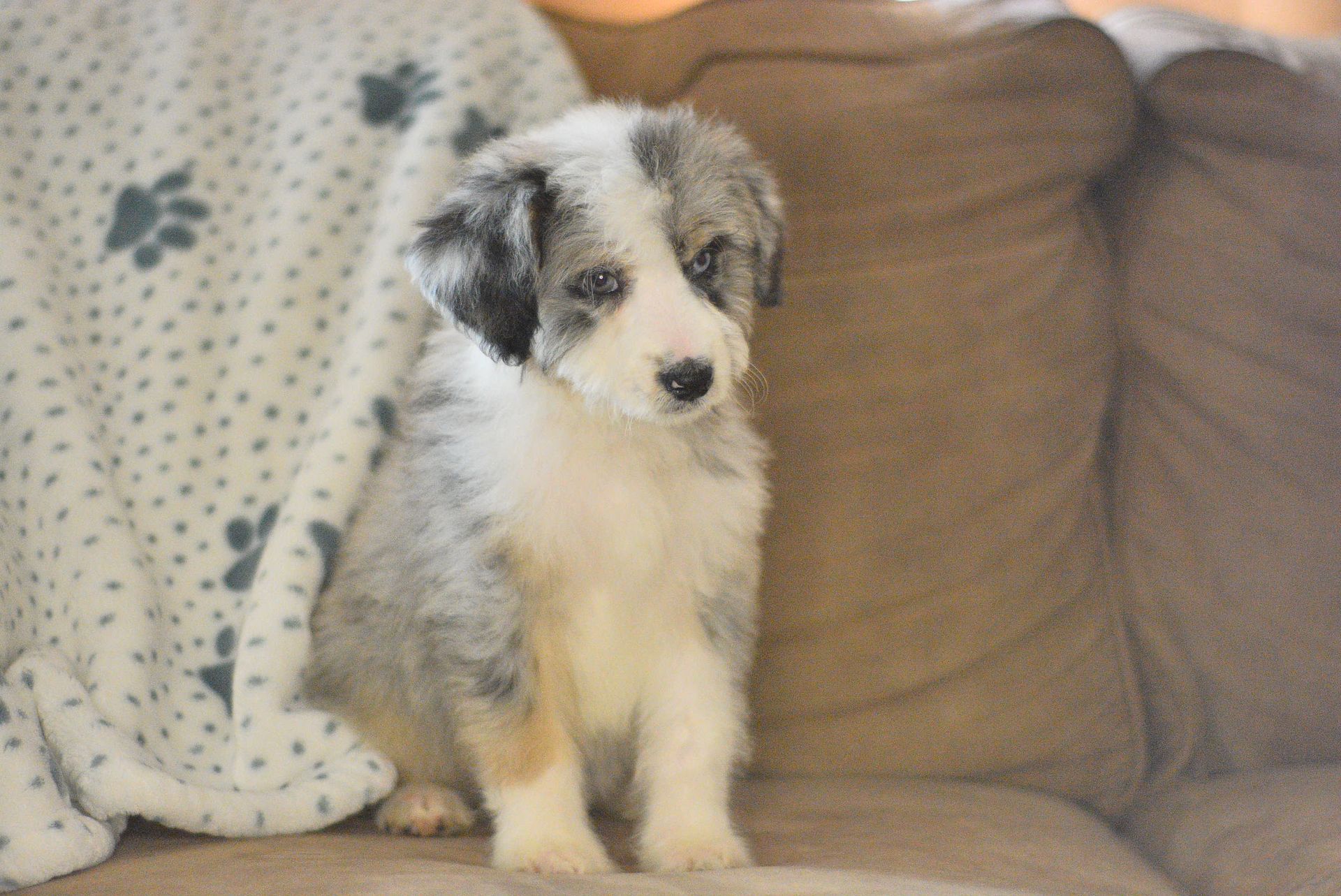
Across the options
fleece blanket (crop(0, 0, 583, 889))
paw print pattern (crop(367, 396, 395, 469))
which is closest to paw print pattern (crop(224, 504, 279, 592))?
fleece blanket (crop(0, 0, 583, 889))

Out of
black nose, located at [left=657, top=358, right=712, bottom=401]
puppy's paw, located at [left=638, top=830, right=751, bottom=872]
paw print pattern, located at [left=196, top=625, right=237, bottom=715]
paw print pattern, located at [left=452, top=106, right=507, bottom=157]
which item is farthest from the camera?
paw print pattern, located at [left=452, top=106, right=507, bottom=157]

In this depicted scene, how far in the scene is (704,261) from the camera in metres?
1.61

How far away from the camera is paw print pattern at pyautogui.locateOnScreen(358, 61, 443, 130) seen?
2186 mm

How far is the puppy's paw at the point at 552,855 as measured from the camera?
1.52 meters

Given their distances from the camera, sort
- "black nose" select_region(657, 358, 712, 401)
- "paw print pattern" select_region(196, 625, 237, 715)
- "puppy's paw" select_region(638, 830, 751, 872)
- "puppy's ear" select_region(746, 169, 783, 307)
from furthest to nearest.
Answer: "paw print pattern" select_region(196, 625, 237, 715) < "puppy's ear" select_region(746, 169, 783, 307) < "puppy's paw" select_region(638, 830, 751, 872) < "black nose" select_region(657, 358, 712, 401)

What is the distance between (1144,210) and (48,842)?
197 cm

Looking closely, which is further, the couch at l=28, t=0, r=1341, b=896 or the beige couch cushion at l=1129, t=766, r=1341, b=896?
the couch at l=28, t=0, r=1341, b=896

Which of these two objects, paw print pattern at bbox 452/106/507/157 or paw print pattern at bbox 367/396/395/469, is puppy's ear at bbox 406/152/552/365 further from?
paw print pattern at bbox 452/106/507/157

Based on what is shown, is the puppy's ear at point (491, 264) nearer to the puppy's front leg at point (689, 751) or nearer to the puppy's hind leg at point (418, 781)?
the puppy's front leg at point (689, 751)

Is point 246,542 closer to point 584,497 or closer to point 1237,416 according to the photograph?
point 584,497

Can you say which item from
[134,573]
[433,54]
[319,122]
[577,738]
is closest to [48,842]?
[134,573]

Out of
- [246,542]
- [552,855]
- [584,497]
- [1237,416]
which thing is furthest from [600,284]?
[1237,416]

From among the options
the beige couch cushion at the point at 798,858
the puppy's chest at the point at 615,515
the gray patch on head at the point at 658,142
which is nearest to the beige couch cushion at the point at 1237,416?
the beige couch cushion at the point at 798,858

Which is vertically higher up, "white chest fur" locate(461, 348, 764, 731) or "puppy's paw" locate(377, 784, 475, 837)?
"white chest fur" locate(461, 348, 764, 731)
